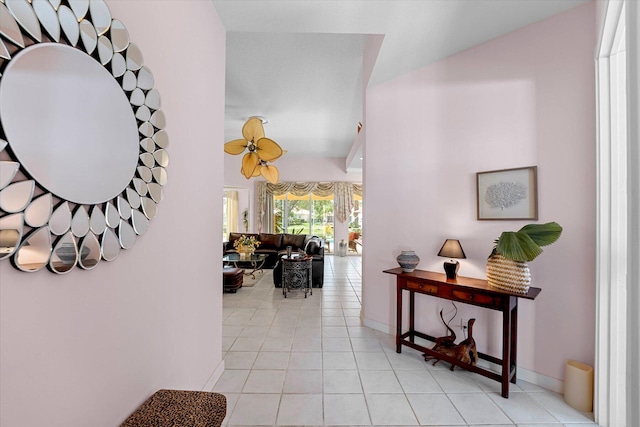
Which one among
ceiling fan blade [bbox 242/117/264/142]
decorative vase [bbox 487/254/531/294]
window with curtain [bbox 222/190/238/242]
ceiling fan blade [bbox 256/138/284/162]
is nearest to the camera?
decorative vase [bbox 487/254/531/294]

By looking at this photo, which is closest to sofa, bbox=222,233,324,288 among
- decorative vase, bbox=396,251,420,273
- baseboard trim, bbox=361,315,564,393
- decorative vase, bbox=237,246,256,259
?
decorative vase, bbox=237,246,256,259

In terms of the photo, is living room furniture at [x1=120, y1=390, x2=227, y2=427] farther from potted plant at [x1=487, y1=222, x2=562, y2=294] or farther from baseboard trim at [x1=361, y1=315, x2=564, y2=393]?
baseboard trim at [x1=361, y1=315, x2=564, y2=393]

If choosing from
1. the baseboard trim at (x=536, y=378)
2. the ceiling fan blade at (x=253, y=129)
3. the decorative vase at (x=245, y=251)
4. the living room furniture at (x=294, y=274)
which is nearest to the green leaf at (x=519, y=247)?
the baseboard trim at (x=536, y=378)

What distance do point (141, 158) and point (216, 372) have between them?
172cm

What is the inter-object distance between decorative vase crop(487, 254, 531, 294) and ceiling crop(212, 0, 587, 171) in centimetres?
182

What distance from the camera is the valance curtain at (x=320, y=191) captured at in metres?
8.78

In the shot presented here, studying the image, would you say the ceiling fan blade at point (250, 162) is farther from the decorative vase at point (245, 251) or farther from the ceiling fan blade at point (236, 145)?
the decorative vase at point (245, 251)

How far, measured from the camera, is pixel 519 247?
1.80m

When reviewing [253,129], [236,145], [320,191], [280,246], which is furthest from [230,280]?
[320,191]

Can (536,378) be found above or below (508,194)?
below

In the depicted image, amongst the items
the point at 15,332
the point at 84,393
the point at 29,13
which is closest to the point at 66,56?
the point at 29,13

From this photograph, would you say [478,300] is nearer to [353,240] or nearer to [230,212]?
[353,240]

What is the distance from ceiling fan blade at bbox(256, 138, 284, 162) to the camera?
359 centimetres

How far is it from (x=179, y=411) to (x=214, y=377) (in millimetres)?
1027
